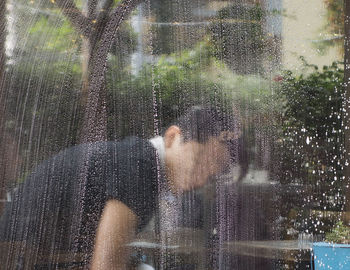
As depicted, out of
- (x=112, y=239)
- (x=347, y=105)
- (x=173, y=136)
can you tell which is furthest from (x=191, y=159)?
(x=347, y=105)

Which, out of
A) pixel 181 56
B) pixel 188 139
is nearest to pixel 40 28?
pixel 181 56

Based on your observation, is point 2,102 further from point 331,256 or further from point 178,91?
point 331,256

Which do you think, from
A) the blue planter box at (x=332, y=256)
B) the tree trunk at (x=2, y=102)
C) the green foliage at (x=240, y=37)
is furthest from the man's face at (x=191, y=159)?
the tree trunk at (x=2, y=102)

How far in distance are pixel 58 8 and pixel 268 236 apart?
1.74m

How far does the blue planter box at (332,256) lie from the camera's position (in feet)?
8.17

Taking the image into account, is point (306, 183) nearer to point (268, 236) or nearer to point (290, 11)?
point (268, 236)

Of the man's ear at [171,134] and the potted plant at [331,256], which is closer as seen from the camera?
the potted plant at [331,256]

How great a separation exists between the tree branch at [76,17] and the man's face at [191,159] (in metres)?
0.72

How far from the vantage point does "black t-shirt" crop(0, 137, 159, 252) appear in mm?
2615

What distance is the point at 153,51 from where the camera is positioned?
295cm

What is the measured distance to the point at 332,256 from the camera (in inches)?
99.5

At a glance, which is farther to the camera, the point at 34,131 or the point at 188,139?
the point at 188,139

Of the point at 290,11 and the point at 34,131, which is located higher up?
the point at 290,11

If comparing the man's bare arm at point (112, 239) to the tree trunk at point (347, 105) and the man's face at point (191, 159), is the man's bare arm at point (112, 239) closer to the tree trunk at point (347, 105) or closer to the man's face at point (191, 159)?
the man's face at point (191, 159)
